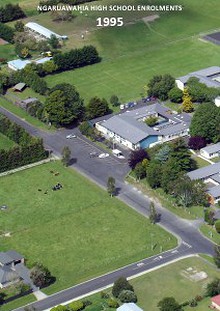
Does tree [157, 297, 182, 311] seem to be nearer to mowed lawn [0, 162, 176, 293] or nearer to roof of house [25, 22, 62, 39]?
mowed lawn [0, 162, 176, 293]

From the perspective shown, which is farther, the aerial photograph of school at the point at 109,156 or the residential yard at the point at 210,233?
the residential yard at the point at 210,233

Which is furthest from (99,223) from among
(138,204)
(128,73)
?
(128,73)

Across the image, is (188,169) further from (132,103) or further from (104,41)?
(104,41)

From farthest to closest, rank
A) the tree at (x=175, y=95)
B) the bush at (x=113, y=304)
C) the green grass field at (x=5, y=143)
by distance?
1. the tree at (x=175, y=95)
2. the green grass field at (x=5, y=143)
3. the bush at (x=113, y=304)

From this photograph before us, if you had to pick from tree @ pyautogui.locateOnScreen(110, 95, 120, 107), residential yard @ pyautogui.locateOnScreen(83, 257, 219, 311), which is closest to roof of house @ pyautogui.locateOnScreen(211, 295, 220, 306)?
residential yard @ pyautogui.locateOnScreen(83, 257, 219, 311)

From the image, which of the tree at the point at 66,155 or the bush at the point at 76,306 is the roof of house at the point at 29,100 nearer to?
the tree at the point at 66,155

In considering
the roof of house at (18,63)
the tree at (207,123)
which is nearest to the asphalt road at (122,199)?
the tree at (207,123)

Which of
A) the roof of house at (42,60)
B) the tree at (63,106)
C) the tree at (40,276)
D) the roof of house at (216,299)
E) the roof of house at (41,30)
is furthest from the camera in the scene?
the roof of house at (41,30)
